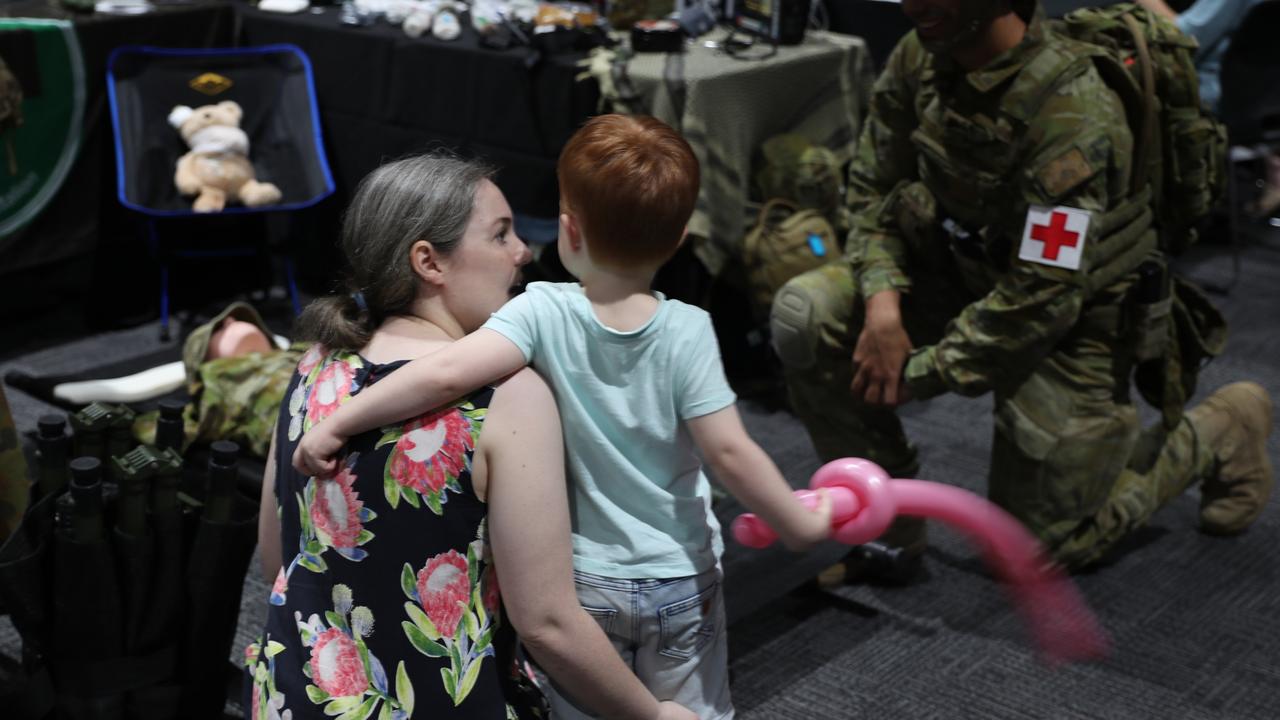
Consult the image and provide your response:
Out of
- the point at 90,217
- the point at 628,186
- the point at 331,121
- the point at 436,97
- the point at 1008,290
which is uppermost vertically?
the point at 628,186

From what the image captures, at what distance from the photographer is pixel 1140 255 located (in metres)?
2.84

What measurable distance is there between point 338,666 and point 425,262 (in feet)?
1.52

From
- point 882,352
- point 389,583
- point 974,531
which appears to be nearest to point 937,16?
point 882,352

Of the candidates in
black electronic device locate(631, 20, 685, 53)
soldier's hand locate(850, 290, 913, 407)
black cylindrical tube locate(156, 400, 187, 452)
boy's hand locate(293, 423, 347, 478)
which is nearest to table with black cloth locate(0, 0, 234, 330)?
black electronic device locate(631, 20, 685, 53)

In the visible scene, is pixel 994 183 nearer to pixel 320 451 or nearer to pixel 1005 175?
pixel 1005 175

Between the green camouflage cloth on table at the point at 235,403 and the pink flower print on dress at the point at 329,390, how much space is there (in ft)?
4.91

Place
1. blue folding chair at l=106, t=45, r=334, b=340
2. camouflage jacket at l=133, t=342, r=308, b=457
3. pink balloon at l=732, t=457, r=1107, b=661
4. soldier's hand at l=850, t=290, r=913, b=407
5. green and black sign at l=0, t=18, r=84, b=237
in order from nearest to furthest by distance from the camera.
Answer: pink balloon at l=732, t=457, r=1107, b=661, soldier's hand at l=850, t=290, r=913, b=407, camouflage jacket at l=133, t=342, r=308, b=457, green and black sign at l=0, t=18, r=84, b=237, blue folding chair at l=106, t=45, r=334, b=340

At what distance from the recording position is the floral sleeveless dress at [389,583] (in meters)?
1.48

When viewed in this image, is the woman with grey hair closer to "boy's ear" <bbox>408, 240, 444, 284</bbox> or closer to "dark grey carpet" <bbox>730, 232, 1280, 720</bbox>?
"boy's ear" <bbox>408, 240, 444, 284</bbox>

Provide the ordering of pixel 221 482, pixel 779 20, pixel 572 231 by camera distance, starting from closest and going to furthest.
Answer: pixel 572 231 → pixel 221 482 → pixel 779 20

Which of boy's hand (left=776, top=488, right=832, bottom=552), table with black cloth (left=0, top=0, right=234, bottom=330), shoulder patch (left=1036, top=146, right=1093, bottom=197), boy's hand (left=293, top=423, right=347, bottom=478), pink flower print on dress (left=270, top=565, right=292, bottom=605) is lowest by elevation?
table with black cloth (left=0, top=0, right=234, bottom=330)

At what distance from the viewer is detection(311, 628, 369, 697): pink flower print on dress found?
1.53m

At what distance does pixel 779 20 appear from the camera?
4129 millimetres

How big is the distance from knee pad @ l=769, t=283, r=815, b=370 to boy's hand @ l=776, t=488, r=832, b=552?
3.82 ft
